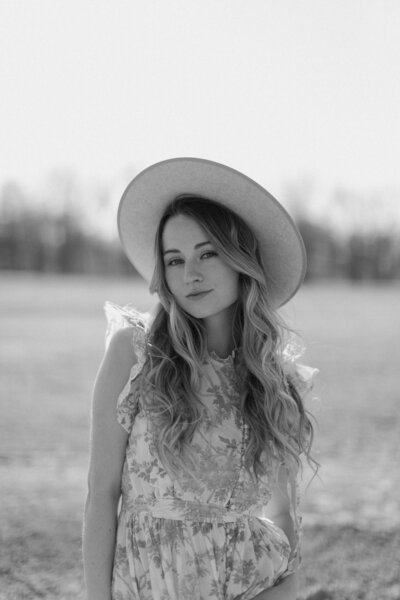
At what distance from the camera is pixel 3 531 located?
433 cm

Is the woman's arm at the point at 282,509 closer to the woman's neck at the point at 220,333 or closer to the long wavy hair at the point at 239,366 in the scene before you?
the long wavy hair at the point at 239,366

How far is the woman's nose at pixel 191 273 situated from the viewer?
2256mm

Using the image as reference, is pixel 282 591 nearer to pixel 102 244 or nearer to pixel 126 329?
pixel 126 329

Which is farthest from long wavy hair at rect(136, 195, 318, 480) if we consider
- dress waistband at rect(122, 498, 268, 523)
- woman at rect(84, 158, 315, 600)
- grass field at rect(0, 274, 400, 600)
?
grass field at rect(0, 274, 400, 600)

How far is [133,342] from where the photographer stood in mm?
2174

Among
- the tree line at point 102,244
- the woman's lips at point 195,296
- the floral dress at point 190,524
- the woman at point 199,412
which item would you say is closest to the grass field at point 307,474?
the woman at point 199,412

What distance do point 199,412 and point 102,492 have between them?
1.23 ft

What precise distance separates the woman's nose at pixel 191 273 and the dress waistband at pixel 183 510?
69 cm

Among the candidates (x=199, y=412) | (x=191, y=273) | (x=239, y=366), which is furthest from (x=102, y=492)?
(x=191, y=273)

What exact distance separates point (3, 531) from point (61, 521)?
1.41 feet

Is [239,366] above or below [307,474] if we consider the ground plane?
above

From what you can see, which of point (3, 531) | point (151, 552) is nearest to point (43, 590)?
point (3, 531)

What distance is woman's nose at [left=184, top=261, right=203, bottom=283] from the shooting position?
7.40 feet

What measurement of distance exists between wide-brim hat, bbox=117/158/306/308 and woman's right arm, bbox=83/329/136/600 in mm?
685
